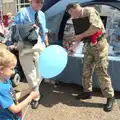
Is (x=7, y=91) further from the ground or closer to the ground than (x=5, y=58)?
closer to the ground

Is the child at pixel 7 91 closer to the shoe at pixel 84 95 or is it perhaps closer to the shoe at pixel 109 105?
the shoe at pixel 109 105

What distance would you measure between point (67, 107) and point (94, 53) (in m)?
0.93

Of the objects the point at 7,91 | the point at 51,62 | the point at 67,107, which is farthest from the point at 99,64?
the point at 7,91

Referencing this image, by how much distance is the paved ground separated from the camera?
3916 millimetres

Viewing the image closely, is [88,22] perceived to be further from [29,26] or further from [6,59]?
[6,59]

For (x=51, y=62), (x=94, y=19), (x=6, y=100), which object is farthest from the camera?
(x=94, y=19)

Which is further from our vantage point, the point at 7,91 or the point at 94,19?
the point at 94,19

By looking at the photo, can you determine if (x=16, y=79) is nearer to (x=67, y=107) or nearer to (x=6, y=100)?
(x=67, y=107)

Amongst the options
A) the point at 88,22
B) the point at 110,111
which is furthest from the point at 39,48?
the point at 110,111

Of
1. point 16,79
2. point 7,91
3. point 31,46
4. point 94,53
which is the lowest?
point 16,79

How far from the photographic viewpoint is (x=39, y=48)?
378 cm

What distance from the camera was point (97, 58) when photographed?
3.92 m

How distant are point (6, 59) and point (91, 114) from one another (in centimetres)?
231

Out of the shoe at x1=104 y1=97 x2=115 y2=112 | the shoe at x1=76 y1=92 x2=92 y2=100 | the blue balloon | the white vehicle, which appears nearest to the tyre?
the white vehicle
